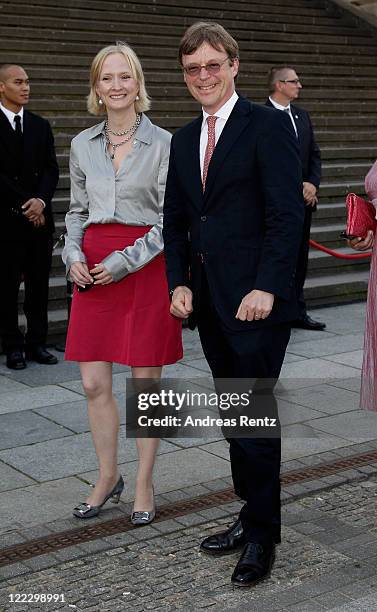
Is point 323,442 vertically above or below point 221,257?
below

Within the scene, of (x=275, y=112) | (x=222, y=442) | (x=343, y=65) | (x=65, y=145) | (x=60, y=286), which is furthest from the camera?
(x=343, y=65)

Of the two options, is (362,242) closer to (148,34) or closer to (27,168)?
(27,168)

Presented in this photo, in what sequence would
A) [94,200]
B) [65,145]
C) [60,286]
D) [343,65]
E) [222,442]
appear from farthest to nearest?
[343,65]
[65,145]
[60,286]
[222,442]
[94,200]

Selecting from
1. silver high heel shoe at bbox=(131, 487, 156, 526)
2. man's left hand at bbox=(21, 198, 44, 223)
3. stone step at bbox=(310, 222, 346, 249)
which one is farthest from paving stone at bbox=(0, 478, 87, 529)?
stone step at bbox=(310, 222, 346, 249)

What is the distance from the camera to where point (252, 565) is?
383cm

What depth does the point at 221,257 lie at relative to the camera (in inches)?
147

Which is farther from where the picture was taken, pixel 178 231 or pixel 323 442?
pixel 323 442

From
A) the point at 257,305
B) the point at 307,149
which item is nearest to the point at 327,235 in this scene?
the point at 307,149

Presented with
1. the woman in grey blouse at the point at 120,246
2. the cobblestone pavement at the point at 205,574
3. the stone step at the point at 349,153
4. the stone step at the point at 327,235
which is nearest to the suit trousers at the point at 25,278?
the woman in grey blouse at the point at 120,246

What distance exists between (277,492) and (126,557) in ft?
2.33

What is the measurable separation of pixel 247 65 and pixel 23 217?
7.32 metres

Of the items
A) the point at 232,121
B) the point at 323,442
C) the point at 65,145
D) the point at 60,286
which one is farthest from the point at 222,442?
the point at 65,145

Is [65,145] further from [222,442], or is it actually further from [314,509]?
[314,509]

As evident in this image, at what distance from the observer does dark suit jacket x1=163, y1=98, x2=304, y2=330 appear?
3613 millimetres
